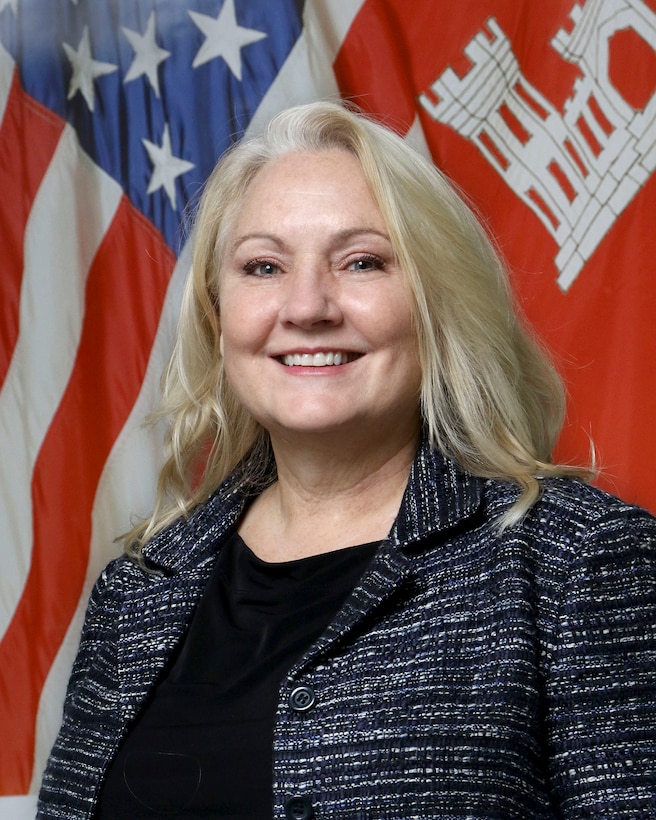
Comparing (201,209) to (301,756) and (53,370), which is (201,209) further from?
(301,756)

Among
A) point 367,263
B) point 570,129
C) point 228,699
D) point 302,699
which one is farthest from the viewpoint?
point 570,129

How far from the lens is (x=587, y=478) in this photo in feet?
4.99

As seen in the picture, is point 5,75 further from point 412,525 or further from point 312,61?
point 412,525

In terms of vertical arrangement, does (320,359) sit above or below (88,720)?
above

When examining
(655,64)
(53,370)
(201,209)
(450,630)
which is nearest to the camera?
(450,630)

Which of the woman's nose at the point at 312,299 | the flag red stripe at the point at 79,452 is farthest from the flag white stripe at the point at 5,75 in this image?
the woman's nose at the point at 312,299

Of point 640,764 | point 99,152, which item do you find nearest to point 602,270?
point 99,152

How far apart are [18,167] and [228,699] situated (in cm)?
140

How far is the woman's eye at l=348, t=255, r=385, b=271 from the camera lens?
1.54 meters

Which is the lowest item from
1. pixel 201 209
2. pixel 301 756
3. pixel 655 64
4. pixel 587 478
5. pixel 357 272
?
pixel 301 756

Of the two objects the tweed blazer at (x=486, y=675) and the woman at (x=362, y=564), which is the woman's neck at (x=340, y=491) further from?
the tweed blazer at (x=486, y=675)

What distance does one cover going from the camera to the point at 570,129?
228cm

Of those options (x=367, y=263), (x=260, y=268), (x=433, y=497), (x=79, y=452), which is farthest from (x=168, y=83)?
(x=433, y=497)

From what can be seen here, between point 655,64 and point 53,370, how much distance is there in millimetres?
1383
